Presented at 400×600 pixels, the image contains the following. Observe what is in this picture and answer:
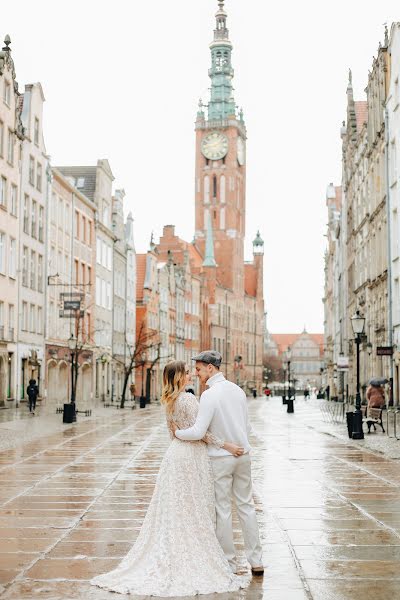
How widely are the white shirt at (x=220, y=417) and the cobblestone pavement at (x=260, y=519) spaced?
114cm

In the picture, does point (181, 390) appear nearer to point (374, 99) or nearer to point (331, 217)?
point (374, 99)

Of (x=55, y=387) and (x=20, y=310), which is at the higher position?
(x=20, y=310)

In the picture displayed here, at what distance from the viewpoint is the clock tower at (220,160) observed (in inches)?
5522

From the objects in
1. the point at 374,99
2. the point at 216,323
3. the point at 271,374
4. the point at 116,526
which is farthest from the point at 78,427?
the point at 271,374

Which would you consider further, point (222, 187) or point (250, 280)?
point (250, 280)

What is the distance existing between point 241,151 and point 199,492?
13975 centimetres

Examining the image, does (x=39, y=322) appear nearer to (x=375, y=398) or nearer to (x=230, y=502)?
(x=375, y=398)

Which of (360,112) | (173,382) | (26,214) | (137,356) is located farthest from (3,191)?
(173,382)

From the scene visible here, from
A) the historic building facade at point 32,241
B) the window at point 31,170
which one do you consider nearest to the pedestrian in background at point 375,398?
the historic building facade at point 32,241

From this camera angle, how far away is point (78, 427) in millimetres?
31219

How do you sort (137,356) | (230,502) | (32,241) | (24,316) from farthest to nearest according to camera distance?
(137,356)
(32,241)
(24,316)
(230,502)

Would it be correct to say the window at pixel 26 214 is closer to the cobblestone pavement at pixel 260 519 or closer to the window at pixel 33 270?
the window at pixel 33 270

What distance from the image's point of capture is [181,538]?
7.06 meters

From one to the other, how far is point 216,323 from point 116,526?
125993 mm
